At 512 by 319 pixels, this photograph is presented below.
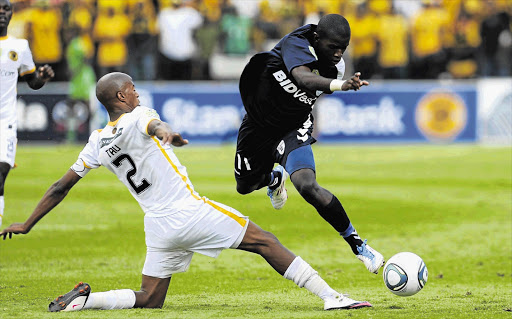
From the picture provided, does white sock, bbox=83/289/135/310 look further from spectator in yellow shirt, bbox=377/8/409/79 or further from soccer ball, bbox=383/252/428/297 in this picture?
spectator in yellow shirt, bbox=377/8/409/79

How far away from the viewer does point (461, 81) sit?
2456 cm

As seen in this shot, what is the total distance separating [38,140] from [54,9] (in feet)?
12.7

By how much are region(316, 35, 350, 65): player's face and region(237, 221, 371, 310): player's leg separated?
1.84 meters

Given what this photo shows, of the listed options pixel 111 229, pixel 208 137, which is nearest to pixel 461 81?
Answer: pixel 208 137

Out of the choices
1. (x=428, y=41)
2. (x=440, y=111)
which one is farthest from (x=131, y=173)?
(x=428, y=41)

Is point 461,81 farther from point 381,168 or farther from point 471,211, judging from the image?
point 471,211

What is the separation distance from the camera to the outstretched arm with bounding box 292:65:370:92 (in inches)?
260

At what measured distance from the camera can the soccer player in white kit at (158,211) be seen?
666cm

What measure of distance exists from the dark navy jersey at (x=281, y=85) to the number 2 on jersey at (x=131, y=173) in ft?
6.10

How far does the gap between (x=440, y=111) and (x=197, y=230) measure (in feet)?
61.5

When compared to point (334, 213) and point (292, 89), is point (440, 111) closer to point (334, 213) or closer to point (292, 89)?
point (292, 89)

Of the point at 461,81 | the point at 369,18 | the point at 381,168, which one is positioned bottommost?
the point at 381,168

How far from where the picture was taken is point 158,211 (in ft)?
22.1

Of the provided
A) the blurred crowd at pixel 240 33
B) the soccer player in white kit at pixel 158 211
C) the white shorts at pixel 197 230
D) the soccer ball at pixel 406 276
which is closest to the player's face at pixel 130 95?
the soccer player in white kit at pixel 158 211
